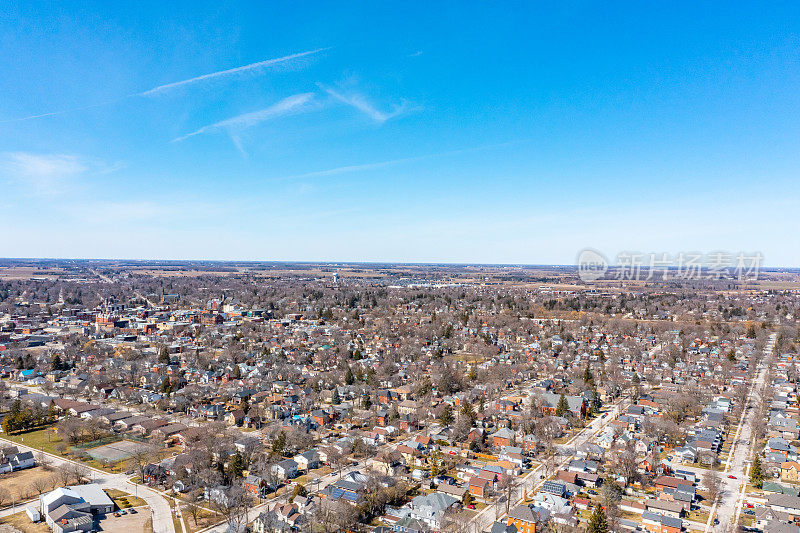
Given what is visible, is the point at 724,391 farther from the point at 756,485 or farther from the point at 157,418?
the point at 157,418

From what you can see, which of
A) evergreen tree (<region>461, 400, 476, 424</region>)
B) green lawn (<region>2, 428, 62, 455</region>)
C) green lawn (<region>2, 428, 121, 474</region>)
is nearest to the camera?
green lawn (<region>2, 428, 121, 474</region>)


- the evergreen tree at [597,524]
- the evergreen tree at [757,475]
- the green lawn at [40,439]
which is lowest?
the green lawn at [40,439]

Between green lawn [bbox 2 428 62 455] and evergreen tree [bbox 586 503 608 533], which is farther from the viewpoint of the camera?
green lawn [bbox 2 428 62 455]

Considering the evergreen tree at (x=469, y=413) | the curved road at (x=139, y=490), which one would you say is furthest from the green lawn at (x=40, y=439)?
the evergreen tree at (x=469, y=413)

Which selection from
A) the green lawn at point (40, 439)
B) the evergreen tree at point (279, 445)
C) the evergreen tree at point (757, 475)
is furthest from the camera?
the green lawn at point (40, 439)

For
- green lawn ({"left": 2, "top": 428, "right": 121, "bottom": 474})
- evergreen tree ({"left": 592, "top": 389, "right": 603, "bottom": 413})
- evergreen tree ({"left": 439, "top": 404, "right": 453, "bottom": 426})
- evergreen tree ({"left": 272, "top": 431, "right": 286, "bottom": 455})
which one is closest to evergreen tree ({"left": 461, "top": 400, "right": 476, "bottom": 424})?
evergreen tree ({"left": 439, "top": 404, "right": 453, "bottom": 426})

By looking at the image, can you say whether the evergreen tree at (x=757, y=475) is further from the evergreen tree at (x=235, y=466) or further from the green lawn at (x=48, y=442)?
the green lawn at (x=48, y=442)

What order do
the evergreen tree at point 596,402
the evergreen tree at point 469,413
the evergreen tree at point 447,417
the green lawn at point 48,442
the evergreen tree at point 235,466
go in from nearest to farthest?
the evergreen tree at point 235,466, the green lawn at point 48,442, the evergreen tree at point 469,413, the evergreen tree at point 447,417, the evergreen tree at point 596,402

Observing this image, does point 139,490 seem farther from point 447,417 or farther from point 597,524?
point 597,524

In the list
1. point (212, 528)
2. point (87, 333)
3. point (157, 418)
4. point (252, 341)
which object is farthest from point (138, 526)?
point (87, 333)

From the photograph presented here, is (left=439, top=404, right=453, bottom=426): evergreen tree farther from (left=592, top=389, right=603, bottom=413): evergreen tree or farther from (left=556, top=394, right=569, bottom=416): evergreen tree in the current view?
(left=592, top=389, right=603, bottom=413): evergreen tree

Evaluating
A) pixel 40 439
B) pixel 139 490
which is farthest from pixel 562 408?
pixel 40 439

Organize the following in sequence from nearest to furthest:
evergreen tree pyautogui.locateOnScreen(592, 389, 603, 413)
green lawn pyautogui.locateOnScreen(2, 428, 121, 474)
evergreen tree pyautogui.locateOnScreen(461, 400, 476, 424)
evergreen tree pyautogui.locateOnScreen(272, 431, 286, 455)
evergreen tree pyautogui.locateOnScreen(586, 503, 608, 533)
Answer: evergreen tree pyautogui.locateOnScreen(586, 503, 608, 533)
green lawn pyautogui.locateOnScreen(2, 428, 121, 474)
evergreen tree pyautogui.locateOnScreen(272, 431, 286, 455)
evergreen tree pyautogui.locateOnScreen(461, 400, 476, 424)
evergreen tree pyautogui.locateOnScreen(592, 389, 603, 413)
